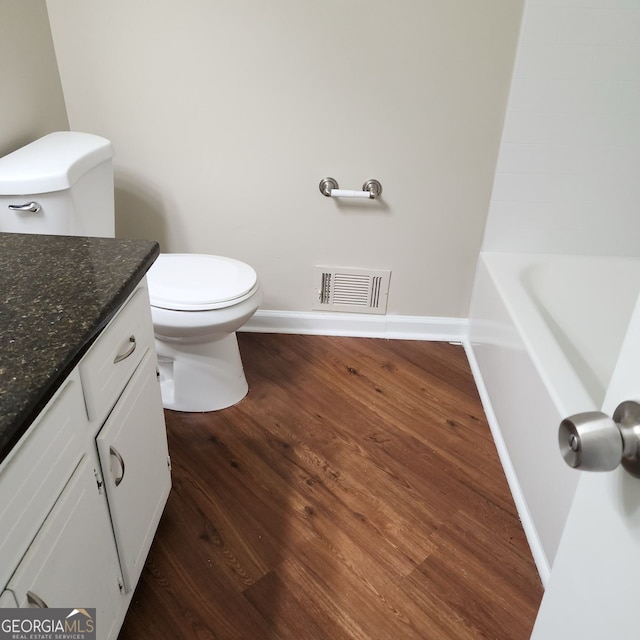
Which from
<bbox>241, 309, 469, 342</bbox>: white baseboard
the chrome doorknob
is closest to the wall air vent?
<bbox>241, 309, 469, 342</bbox>: white baseboard

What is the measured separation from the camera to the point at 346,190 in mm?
2268

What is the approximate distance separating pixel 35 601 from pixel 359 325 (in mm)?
1798

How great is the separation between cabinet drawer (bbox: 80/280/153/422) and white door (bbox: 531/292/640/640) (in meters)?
0.78

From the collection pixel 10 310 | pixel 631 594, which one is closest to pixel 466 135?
pixel 10 310

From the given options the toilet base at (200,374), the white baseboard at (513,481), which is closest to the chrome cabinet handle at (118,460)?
the toilet base at (200,374)

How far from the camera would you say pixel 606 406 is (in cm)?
64

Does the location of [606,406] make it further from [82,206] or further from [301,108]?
[301,108]

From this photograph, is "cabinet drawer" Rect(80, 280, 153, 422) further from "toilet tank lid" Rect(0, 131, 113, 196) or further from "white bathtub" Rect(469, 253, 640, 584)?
"white bathtub" Rect(469, 253, 640, 584)

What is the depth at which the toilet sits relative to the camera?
169 centimetres

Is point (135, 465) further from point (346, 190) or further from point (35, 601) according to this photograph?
point (346, 190)

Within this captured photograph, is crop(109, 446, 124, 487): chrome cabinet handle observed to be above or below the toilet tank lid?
below

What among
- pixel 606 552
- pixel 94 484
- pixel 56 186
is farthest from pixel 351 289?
pixel 606 552

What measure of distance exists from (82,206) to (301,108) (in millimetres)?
832

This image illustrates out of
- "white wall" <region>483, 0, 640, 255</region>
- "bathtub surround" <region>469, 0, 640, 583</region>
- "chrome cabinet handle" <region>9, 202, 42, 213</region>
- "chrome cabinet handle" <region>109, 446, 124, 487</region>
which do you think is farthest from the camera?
"white wall" <region>483, 0, 640, 255</region>
